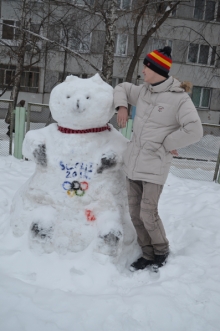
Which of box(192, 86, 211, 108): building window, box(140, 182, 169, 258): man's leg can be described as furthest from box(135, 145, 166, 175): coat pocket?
box(192, 86, 211, 108): building window

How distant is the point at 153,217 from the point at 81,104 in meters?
1.10

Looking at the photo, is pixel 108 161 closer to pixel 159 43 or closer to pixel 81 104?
pixel 81 104

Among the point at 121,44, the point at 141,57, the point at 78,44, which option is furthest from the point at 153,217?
the point at 121,44

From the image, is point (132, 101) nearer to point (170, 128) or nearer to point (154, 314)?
point (170, 128)

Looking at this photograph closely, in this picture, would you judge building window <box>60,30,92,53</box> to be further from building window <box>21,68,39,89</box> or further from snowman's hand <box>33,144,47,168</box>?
snowman's hand <box>33,144,47,168</box>

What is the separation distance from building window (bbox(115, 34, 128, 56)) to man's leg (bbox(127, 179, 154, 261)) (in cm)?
1641

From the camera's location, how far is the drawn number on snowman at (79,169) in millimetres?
3006

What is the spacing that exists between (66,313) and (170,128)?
1.54 metres

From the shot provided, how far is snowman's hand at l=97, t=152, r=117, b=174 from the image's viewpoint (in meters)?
2.98

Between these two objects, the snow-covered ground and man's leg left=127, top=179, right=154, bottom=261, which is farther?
man's leg left=127, top=179, right=154, bottom=261

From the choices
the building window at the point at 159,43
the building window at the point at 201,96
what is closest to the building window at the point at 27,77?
the building window at the point at 159,43

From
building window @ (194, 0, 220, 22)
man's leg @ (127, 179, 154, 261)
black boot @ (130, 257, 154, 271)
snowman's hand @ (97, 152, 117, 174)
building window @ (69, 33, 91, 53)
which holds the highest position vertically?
building window @ (194, 0, 220, 22)

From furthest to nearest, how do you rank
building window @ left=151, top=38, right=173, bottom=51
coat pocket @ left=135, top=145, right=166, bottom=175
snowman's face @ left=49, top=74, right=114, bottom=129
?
building window @ left=151, top=38, right=173, bottom=51
snowman's face @ left=49, top=74, right=114, bottom=129
coat pocket @ left=135, top=145, right=166, bottom=175

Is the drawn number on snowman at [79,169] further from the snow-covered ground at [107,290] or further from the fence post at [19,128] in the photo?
the fence post at [19,128]
